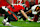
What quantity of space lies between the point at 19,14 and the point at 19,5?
0.19 meters

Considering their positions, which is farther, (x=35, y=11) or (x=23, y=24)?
(x=35, y=11)

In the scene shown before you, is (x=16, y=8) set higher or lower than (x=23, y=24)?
higher

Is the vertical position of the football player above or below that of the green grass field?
above

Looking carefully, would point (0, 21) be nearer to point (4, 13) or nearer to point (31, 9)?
point (4, 13)

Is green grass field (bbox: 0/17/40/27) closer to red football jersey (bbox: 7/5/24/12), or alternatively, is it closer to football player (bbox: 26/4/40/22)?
football player (bbox: 26/4/40/22)

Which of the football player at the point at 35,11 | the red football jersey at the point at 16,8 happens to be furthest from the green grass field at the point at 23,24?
the red football jersey at the point at 16,8

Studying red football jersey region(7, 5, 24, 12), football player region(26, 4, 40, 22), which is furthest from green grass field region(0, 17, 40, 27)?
red football jersey region(7, 5, 24, 12)

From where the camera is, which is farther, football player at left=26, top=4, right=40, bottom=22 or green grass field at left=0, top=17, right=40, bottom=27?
football player at left=26, top=4, right=40, bottom=22

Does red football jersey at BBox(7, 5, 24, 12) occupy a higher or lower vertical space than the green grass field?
higher

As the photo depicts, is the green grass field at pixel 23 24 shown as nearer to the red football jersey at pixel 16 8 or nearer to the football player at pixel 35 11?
the football player at pixel 35 11

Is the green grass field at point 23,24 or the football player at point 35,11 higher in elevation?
the football player at point 35,11

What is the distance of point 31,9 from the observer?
2.05m

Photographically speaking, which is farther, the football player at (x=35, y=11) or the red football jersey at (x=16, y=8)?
the football player at (x=35, y=11)

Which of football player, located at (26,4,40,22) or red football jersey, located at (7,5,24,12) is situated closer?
red football jersey, located at (7,5,24,12)
